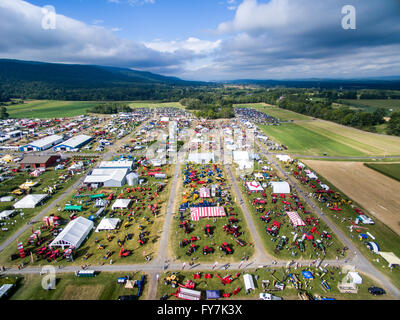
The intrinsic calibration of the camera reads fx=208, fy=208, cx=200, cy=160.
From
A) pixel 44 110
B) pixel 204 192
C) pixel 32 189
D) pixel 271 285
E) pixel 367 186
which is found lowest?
pixel 271 285

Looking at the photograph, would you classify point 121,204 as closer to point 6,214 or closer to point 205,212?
point 205,212

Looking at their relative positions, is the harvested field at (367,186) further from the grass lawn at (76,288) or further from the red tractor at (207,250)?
the grass lawn at (76,288)

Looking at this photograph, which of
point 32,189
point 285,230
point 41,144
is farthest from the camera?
point 41,144

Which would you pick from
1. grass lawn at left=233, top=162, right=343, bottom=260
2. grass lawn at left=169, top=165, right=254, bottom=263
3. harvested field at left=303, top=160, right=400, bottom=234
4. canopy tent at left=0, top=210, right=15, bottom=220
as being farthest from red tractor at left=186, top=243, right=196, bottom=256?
harvested field at left=303, top=160, right=400, bottom=234

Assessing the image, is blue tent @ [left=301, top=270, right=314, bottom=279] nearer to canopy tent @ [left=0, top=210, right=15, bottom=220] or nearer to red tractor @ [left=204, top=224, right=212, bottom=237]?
red tractor @ [left=204, top=224, right=212, bottom=237]

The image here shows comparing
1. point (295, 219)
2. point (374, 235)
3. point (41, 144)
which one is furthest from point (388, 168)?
point (41, 144)

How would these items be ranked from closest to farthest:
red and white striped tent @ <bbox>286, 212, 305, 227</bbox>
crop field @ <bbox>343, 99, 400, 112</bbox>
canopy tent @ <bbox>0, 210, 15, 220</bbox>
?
red and white striped tent @ <bbox>286, 212, 305, 227</bbox>
canopy tent @ <bbox>0, 210, 15, 220</bbox>
crop field @ <bbox>343, 99, 400, 112</bbox>

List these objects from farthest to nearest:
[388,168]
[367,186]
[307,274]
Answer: [388,168] → [367,186] → [307,274]

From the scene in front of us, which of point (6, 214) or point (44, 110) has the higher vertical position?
point (44, 110)
